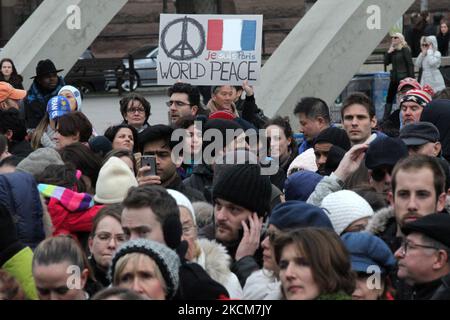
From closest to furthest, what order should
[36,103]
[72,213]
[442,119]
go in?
[72,213]
[442,119]
[36,103]

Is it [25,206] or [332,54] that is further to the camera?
[332,54]

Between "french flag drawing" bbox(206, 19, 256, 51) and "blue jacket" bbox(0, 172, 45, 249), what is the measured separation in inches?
226

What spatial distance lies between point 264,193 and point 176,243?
1239mm

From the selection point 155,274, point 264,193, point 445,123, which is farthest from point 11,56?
point 155,274

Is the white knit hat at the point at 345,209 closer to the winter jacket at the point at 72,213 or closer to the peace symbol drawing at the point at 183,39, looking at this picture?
the winter jacket at the point at 72,213

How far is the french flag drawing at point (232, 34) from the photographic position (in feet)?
43.0

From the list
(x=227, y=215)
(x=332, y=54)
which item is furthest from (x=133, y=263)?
(x=332, y=54)

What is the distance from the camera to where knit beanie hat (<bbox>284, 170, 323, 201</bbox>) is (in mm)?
8336

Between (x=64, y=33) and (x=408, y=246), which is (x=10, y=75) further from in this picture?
(x=408, y=246)

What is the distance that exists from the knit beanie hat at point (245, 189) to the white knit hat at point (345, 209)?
0.37 m

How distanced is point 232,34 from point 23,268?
6822 millimetres

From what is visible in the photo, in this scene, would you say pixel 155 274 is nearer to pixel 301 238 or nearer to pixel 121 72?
pixel 301 238

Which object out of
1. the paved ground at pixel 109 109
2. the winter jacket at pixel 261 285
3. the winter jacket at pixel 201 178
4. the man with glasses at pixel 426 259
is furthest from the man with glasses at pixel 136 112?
the paved ground at pixel 109 109

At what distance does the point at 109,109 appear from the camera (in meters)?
24.5
